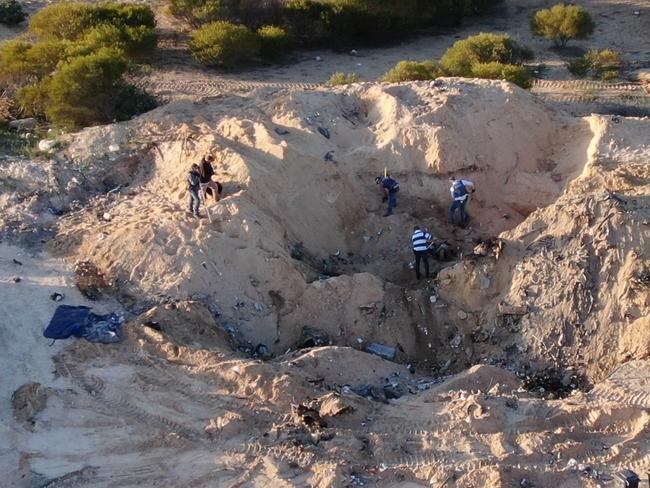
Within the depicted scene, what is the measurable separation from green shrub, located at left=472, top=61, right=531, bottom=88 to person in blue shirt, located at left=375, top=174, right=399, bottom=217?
229 inches

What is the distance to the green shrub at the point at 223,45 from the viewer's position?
21141 millimetres

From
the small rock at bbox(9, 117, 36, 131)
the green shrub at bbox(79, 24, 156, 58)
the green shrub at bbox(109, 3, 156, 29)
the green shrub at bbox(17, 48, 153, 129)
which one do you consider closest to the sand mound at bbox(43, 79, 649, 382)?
the green shrub at bbox(17, 48, 153, 129)

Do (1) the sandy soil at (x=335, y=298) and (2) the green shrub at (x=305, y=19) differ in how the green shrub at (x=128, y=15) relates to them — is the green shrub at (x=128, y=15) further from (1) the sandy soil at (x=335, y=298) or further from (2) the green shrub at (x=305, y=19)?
(1) the sandy soil at (x=335, y=298)

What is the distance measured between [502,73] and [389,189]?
6333 millimetres

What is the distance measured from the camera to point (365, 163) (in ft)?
47.8

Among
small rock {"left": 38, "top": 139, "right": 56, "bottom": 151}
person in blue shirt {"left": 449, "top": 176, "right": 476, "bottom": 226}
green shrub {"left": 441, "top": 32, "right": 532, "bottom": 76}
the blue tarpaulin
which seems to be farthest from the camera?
green shrub {"left": 441, "top": 32, "right": 532, "bottom": 76}

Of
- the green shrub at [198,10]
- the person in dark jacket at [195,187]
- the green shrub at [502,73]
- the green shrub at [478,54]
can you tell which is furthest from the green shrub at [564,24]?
the person in dark jacket at [195,187]

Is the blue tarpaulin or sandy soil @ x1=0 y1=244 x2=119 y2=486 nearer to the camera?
sandy soil @ x1=0 y1=244 x2=119 y2=486

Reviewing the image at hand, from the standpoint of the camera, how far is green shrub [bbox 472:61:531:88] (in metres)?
18.9

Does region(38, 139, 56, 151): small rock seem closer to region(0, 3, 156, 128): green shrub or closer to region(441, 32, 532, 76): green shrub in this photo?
region(0, 3, 156, 128): green shrub

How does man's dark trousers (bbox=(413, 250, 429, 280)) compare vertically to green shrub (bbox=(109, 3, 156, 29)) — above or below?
below

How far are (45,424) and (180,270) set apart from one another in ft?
10.4

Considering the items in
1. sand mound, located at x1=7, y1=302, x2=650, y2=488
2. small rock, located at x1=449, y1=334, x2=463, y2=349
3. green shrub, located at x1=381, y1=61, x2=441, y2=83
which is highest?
green shrub, located at x1=381, y1=61, x2=441, y2=83

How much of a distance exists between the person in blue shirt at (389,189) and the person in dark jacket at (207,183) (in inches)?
108
